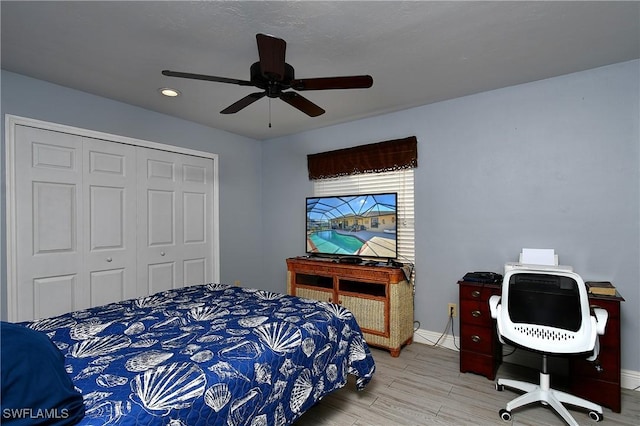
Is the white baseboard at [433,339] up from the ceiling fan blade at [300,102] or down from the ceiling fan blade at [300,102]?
down

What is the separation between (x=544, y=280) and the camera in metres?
2.08

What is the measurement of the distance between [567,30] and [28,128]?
13.4 feet

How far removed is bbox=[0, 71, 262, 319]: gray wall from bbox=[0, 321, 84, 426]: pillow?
2.14m

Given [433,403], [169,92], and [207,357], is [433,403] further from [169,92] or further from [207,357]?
[169,92]

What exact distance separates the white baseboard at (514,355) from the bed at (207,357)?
4.43 ft

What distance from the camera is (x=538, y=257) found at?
2.64m

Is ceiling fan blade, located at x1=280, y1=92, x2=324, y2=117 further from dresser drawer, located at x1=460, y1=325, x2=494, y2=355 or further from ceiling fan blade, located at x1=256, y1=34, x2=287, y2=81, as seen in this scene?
dresser drawer, located at x1=460, y1=325, x2=494, y2=355

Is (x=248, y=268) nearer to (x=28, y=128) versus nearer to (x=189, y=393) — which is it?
(x=28, y=128)

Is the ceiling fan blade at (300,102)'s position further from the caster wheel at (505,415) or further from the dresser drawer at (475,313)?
the caster wheel at (505,415)

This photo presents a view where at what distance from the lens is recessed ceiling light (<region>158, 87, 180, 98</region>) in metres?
2.93

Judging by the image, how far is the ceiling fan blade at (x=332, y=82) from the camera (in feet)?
6.37

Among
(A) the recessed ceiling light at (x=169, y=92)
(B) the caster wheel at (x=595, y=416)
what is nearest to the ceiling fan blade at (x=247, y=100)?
(A) the recessed ceiling light at (x=169, y=92)

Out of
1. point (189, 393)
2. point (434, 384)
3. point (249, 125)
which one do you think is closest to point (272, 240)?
point (249, 125)

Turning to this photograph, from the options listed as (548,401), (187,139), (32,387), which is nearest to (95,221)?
(187,139)
